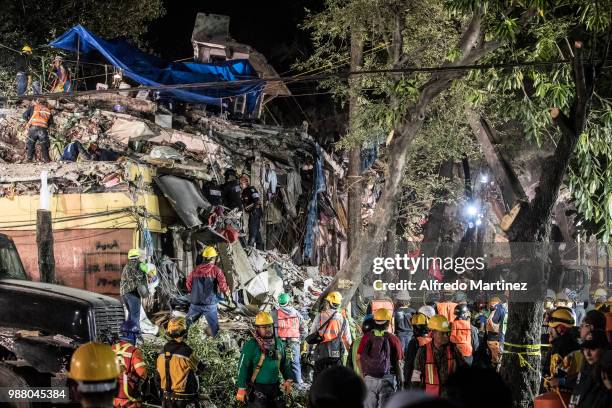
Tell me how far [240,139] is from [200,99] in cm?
258

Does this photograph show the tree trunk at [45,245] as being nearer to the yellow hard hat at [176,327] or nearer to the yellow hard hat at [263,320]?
the yellow hard hat at [263,320]

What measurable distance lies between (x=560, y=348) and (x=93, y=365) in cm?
563

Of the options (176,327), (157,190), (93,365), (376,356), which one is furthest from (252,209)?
(93,365)

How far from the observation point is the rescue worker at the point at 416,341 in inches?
385

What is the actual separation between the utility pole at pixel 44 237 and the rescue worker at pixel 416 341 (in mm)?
8036

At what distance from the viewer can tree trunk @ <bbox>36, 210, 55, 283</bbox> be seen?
1501 cm

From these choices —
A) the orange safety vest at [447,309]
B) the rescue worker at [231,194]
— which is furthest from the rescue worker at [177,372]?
the rescue worker at [231,194]

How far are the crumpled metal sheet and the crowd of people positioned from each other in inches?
101

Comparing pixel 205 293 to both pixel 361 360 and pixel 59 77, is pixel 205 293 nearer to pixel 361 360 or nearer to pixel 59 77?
pixel 361 360

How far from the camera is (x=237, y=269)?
1717 cm

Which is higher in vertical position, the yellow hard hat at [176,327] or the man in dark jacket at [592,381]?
the yellow hard hat at [176,327]

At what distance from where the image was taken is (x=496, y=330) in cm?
1499

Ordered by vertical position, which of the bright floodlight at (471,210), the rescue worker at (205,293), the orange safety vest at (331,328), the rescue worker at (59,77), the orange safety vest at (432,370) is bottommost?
the orange safety vest at (432,370)

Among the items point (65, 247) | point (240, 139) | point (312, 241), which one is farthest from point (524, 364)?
point (312, 241)
